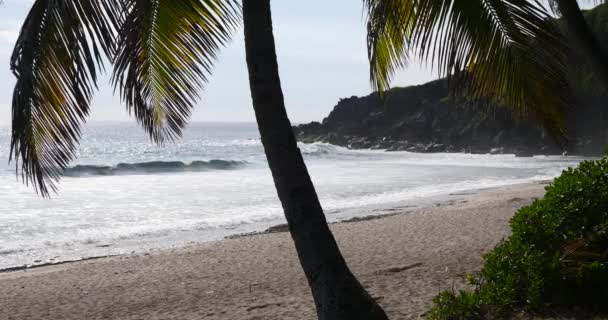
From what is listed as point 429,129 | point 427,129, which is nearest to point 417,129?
point 427,129

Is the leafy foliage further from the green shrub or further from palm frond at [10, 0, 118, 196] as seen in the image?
the green shrub

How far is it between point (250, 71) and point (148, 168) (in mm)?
36015

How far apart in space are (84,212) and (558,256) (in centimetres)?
1697

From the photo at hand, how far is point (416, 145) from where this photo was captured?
59.8m

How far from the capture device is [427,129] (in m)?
62.5

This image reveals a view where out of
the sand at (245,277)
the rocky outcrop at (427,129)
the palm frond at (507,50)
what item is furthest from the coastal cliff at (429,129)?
the palm frond at (507,50)

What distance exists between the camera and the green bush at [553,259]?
4.68 metres

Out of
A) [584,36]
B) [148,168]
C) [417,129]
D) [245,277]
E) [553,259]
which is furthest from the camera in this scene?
[417,129]

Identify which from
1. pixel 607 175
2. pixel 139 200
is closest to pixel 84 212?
pixel 139 200

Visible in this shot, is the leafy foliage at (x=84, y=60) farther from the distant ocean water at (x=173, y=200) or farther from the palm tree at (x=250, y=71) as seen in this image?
the distant ocean water at (x=173, y=200)

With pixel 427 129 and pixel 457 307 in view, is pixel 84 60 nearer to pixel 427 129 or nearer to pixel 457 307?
pixel 457 307

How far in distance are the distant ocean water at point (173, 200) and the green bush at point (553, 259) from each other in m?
3.87

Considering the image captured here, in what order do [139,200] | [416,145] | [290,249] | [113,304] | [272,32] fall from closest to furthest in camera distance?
1. [272,32]
2. [113,304]
3. [290,249]
4. [139,200]
5. [416,145]

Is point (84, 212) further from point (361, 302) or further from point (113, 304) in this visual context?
point (361, 302)
